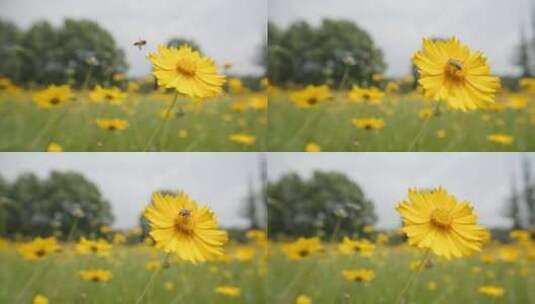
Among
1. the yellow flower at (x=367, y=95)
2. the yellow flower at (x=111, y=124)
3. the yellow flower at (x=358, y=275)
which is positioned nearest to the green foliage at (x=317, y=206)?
the yellow flower at (x=358, y=275)

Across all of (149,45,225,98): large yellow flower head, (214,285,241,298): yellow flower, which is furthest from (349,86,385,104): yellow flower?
(214,285,241,298): yellow flower

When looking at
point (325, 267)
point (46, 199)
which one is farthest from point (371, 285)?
point (46, 199)

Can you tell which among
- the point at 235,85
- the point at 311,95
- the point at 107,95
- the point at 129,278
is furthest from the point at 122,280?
the point at 311,95

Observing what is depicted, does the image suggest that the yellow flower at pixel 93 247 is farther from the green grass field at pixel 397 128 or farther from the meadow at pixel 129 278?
the green grass field at pixel 397 128

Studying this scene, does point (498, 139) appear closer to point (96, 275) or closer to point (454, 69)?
point (454, 69)

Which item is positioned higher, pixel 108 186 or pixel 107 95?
pixel 107 95

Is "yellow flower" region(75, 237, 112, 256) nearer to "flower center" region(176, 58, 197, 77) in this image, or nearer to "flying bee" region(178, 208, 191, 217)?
"flying bee" region(178, 208, 191, 217)

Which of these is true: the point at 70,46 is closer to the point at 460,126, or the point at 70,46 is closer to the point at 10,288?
the point at 10,288
